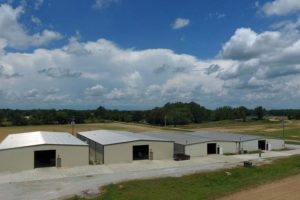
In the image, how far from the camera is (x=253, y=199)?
2988 cm

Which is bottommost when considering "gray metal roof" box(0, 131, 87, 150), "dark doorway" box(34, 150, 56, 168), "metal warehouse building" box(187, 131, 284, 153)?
"dark doorway" box(34, 150, 56, 168)

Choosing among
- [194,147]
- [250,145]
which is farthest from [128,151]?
[250,145]

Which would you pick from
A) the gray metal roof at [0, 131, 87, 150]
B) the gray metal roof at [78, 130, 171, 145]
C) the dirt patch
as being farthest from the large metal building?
the dirt patch

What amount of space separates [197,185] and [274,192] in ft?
23.5

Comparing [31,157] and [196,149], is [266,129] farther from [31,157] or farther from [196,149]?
[31,157]

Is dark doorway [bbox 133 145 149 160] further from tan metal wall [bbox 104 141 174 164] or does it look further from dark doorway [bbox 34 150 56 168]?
dark doorway [bbox 34 150 56 168]

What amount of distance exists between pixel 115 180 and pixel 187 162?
15.5 m

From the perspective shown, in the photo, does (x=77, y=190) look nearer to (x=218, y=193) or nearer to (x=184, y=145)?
(x=218, y=193)

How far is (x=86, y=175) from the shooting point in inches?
1635

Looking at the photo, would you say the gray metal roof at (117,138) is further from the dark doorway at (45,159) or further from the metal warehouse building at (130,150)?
the dark doorway at (45,159)

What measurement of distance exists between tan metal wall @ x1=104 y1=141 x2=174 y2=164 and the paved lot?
2135 mm

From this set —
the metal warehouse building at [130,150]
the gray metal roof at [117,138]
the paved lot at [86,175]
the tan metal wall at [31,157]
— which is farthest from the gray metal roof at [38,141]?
the paved lot at [86,175]

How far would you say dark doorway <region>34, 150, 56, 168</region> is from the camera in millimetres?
48203

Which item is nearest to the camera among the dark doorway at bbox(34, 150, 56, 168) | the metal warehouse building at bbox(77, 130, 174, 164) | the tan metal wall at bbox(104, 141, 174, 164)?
the dark doorway at bbox(34, 150, 56, 168)
